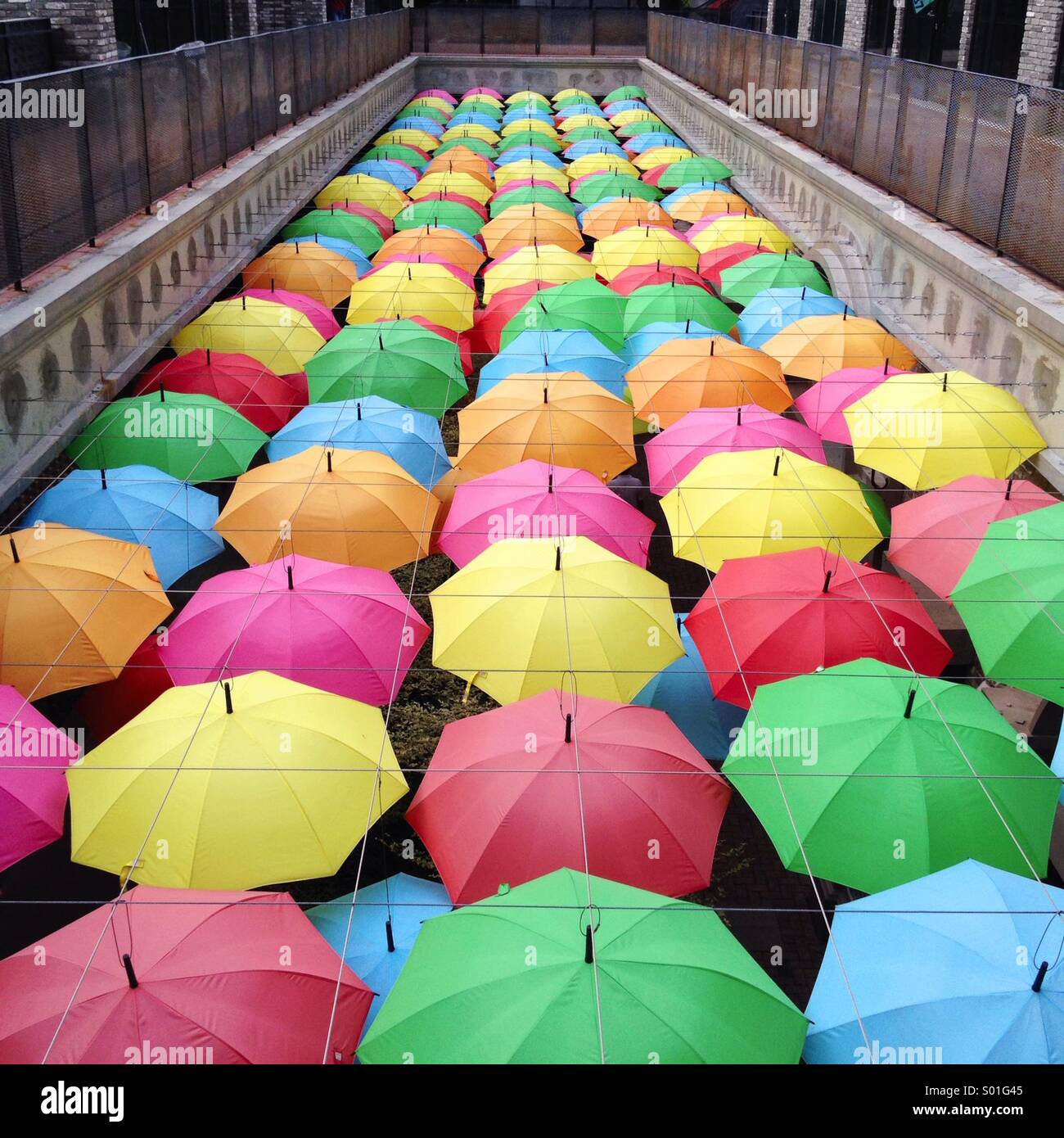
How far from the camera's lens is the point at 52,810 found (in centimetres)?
809

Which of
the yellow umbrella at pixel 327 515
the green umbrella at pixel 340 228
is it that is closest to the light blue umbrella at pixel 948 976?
the yellow umbrella at pixel 327 515

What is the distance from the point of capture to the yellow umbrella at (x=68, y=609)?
981 cm

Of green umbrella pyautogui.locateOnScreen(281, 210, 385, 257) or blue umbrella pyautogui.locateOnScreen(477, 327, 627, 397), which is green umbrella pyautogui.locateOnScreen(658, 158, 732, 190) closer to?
green umbrella pyautogui.locateOnScreen(281, 210, 385, 257)

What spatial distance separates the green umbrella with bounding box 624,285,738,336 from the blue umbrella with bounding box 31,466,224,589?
815cm

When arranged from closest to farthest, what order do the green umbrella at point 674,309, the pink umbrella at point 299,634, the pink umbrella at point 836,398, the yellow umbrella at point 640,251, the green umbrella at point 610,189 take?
the pink umbrella at point 299,634, the pink umbrella at point 836,398, the green umbrella at point 674,309, the yellow umbrella at point 640,251, the green umbrella at point 610,189

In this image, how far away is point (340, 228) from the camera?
2352 cm

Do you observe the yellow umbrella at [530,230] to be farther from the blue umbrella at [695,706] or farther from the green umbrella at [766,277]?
the blue umbrella at [695,706]

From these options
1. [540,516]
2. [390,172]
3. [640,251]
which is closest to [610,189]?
[390,172]

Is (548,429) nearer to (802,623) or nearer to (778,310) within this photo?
(802,623)

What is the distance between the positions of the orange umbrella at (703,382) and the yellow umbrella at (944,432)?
6.56 ft

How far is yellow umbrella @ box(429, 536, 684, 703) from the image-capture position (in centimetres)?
1002

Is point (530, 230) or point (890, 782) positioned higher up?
point (530, 230)

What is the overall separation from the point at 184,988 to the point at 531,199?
2291 cm

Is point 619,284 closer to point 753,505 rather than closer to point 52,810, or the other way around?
point 753,505
